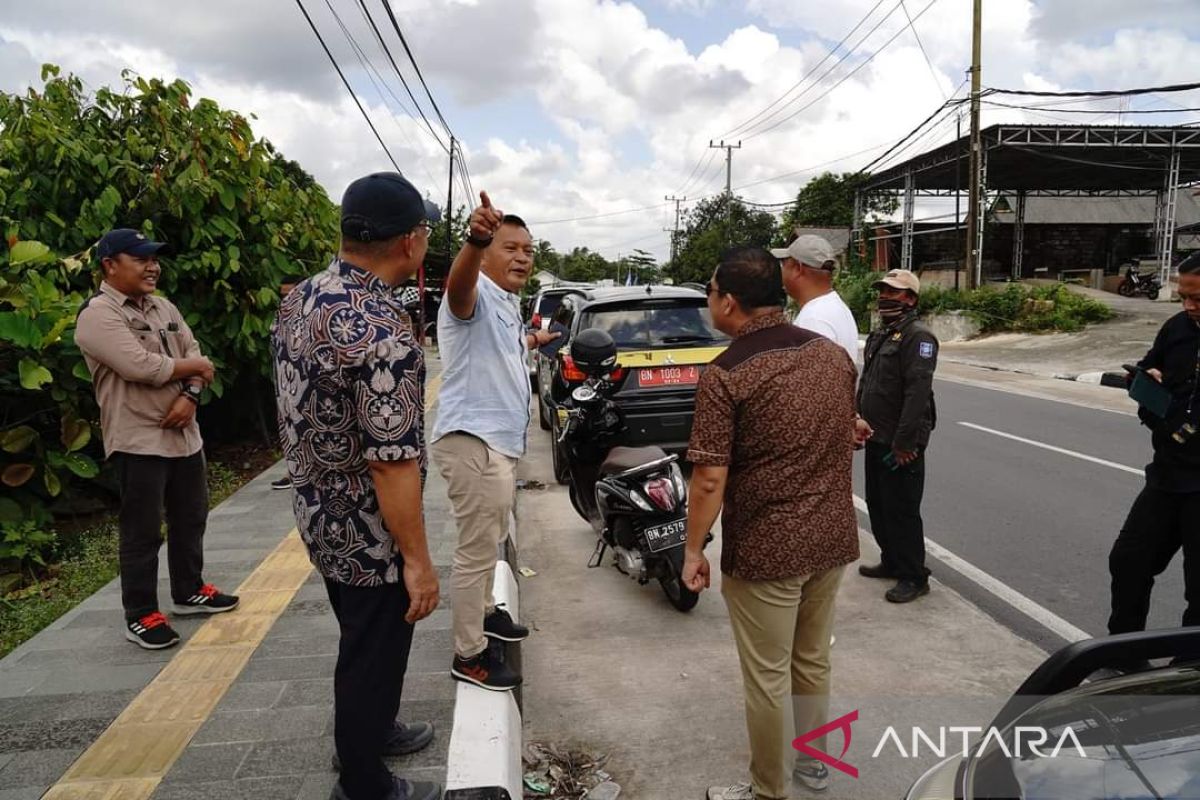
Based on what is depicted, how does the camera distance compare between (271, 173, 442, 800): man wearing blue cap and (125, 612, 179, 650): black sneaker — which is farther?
(125, 612, 179, 650): black sneaker

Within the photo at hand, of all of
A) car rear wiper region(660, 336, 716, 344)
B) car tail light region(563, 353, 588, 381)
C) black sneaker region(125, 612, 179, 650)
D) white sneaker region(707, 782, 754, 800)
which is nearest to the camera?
white sneaker region(707, 782, 754, 800)

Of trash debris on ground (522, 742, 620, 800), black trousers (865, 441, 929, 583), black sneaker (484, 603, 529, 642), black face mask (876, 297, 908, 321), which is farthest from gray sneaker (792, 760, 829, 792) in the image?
black face mask (876, 297, 908, 321)

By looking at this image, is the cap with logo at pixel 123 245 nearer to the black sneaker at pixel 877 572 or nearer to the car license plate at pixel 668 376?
the car license plate at pixel 668 376

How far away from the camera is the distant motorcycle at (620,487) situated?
3941mm

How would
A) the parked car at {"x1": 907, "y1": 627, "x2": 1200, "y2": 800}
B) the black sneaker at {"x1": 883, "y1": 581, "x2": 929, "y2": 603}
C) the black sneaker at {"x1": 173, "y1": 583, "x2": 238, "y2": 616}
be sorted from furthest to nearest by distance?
the black sneaker at {"x1": 883, "y1": 581, "x2": 929, "y2": 603} → the black sneaker at {"x1": 173, "y1": 583, "x2": 238, "y2": 616} → the parked car at {"x1": 907, "y1": 627, "x2": 1200, "y2": 800}

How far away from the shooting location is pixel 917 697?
3234 mm

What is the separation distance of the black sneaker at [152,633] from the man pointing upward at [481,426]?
1374mm

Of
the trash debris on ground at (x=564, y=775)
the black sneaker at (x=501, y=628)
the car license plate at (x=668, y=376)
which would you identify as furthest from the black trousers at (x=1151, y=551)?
the car license plate at (x=668, y=376)

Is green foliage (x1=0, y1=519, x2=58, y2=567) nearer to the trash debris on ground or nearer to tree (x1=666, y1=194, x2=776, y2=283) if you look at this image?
the trash debris on ground

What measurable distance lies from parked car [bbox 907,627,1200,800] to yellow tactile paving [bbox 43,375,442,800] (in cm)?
234

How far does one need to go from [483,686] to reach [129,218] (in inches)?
210

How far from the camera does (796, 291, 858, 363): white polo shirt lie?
144 inches

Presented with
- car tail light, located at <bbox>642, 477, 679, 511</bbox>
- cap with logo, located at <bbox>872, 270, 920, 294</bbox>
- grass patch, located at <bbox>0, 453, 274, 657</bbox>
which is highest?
cap with logo, located at <bbox>872, 270, 920, 294</bbox>

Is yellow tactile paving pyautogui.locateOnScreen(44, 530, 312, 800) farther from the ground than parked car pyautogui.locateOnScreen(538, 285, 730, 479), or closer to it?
closer to it
